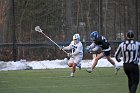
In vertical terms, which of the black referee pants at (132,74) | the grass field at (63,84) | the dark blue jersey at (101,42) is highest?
the dark blue jersey at (101,42)

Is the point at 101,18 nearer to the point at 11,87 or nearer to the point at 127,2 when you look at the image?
the point at 127,2

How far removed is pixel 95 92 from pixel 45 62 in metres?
15.5

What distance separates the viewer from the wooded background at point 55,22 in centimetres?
3300

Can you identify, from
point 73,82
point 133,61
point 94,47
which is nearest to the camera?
point 133,61

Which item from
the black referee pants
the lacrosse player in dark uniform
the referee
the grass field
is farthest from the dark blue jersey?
the black referee pants

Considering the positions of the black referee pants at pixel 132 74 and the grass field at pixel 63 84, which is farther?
the grass field at pixel 63 84

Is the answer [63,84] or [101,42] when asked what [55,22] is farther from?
[63,84]

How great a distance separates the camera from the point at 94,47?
80.7 feet

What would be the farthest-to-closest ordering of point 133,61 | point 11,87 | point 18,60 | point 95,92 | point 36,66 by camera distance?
point 18,60, point 36,66, point 11,87, point 95,92, point 133,61

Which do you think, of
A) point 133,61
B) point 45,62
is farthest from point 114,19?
point 133,61

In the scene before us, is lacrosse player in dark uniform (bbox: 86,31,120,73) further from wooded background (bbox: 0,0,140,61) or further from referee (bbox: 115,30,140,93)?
wooded background (bbox: 0,0,140,61)

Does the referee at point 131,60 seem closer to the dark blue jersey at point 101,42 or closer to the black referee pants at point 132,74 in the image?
the black referee pants at point 132,74

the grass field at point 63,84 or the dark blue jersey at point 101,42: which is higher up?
the dark blue jersey at point 101,42

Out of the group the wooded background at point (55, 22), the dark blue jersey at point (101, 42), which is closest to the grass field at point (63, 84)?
the dark blue jersey at point (101, 42)
